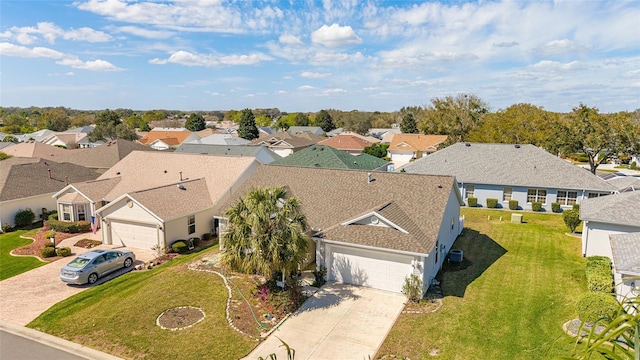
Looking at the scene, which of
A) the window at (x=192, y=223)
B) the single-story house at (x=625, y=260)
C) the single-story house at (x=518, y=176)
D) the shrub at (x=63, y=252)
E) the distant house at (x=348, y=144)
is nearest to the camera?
the single-story house at (x=625, y=260)

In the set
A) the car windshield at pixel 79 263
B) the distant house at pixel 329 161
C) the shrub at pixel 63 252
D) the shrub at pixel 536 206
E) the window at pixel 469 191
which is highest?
the distant house at pixel 329 161

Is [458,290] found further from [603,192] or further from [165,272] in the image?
[603,192]

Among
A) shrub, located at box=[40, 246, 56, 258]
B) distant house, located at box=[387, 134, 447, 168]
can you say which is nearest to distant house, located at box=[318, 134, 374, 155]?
distant house, located at box=[387, 134, 447, 168]

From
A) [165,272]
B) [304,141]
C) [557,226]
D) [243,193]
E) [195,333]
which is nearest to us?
[195,333]

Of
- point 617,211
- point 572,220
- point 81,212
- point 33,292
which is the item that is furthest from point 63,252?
point 572,220

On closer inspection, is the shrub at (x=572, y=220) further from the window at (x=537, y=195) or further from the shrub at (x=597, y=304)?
the shrub at (x=597, y=304)

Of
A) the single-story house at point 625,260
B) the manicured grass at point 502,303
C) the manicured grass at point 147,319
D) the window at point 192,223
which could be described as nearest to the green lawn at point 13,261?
the manicured grass at point 147,319

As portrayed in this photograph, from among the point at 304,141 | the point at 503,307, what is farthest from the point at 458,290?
the point at 304,141
